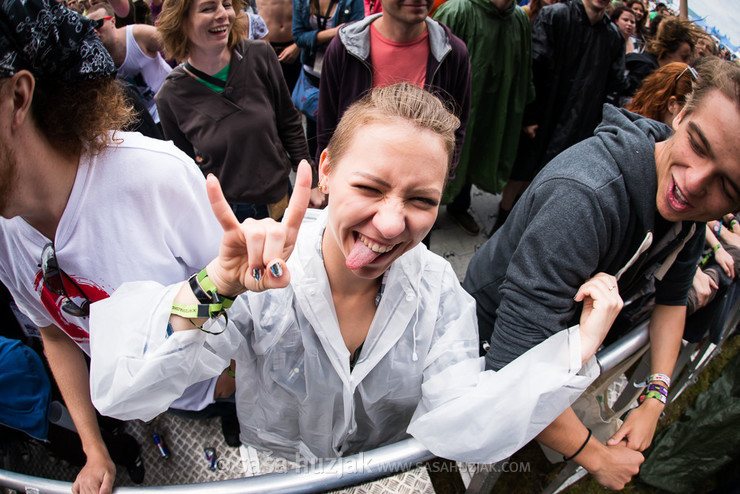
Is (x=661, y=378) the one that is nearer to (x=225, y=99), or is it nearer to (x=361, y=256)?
(x=361, y=256)

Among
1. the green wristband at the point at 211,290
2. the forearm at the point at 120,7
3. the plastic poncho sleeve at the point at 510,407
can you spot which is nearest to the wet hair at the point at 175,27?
the forearm at the point at 120,7

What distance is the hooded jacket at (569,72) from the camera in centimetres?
327

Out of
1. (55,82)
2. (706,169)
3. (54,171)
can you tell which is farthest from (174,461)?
(706,169)

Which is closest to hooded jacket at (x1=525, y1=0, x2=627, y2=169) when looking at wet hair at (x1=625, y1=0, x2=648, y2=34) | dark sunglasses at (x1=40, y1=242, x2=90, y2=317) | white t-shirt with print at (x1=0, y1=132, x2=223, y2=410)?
wet hair at (x1=625, y1=0, x2=648, y2=34)

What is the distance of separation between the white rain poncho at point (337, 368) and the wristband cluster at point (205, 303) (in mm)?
56

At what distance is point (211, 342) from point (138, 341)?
190 millimetres

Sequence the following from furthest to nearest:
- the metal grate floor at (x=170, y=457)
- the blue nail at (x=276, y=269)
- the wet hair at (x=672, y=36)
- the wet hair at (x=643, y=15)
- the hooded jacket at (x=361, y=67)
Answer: the wet hair at (x=643, y=15), the wet hair at (x=672, y=36), the hooded jacket at (x=361, y=67), the metal grate floor at (x=170, y=457), the blue nail at (x=276, y=269)

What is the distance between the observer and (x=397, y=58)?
8.35ft

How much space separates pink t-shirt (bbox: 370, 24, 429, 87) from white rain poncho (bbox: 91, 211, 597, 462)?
133 centimetres

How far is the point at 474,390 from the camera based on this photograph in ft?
4.10

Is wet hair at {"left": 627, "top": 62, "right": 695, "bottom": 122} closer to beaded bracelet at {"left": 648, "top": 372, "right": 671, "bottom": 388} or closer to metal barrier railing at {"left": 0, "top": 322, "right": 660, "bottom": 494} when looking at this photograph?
beaded bracelet at {"left": 648, "top": 372, "right": 671, "bottom": 388}

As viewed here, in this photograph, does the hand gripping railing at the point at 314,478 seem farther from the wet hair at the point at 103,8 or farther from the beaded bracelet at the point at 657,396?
the wet hair at the point at 103,8

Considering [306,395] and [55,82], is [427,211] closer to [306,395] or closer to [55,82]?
[306,395]

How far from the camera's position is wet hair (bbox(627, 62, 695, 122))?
1.94 m
